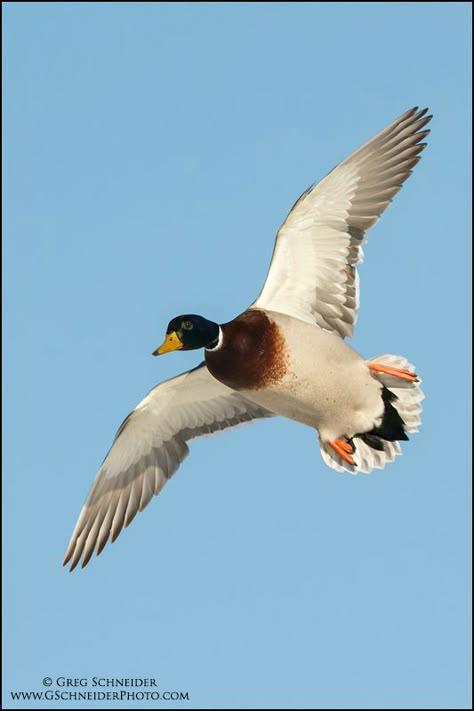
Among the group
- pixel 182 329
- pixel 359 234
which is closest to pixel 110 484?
pixel 182 329

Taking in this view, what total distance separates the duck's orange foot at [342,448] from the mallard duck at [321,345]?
0.01 meters

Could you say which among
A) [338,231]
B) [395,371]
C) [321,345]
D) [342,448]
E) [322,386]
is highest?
[338,231]

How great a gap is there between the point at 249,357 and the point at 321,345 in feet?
1.98

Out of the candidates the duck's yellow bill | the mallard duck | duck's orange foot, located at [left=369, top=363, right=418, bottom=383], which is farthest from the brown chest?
duck's orange foot, located at [left=369, top=363, right=418, bottom=383]

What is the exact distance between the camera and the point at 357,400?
970 centimetres

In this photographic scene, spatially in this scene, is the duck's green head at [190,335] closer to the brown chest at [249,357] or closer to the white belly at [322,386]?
the brown chest at [249,357]

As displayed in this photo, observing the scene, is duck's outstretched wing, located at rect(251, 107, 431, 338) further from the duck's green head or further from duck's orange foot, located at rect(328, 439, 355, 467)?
duck's orange foot, located at rect(328, 439, 355, 467)

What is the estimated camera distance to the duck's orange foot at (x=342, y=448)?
10000 mm

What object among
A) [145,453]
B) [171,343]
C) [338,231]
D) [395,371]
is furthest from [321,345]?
[145,453]

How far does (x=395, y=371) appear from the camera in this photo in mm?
9852

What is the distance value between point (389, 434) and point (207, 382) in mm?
1654

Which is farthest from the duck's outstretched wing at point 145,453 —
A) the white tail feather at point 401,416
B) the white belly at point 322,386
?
the white belly at point 322,386

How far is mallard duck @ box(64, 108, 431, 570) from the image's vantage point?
A: 9.35m

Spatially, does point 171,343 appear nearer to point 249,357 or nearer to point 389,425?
point 249,357
